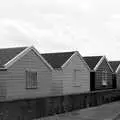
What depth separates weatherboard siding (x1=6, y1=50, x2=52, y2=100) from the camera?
25169 mm

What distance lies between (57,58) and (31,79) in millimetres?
7869

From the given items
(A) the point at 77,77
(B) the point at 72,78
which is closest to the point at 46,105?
(B) the point at 72,78

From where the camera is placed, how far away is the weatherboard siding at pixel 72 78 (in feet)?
109

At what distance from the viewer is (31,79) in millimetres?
27766

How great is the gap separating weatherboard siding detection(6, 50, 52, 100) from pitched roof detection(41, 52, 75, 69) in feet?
10.1

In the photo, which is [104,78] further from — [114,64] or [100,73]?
[114,64]

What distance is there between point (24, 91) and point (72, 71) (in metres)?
9.28

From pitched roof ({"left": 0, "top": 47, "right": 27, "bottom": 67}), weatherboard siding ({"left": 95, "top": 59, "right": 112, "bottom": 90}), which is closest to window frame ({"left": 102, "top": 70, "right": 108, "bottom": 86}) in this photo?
weatherboard siding ({"left": 95, "top": 59, "right": 112, "bottom": 90})

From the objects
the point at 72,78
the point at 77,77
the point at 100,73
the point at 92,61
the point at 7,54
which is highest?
the point at 92,61

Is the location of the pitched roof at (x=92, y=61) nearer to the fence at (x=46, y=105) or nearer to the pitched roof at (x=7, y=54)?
the fence at (x=46, y=105)

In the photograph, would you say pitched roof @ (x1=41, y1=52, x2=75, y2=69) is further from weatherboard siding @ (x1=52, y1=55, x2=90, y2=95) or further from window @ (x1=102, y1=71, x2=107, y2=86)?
window @ (x1=102, y1=71, x2=107, y2=86)

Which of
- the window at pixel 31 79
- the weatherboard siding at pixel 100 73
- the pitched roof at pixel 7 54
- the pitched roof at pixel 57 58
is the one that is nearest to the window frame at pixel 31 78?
the window at pixel 31 79

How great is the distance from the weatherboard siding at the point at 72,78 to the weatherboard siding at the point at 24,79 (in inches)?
98.8

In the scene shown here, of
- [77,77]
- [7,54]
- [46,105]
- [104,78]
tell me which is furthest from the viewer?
[104,78]
